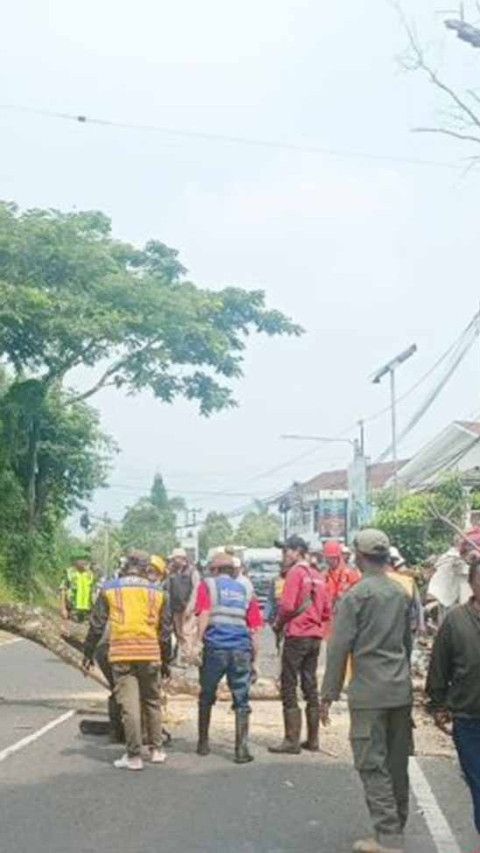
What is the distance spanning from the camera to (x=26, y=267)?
29422 millimetres

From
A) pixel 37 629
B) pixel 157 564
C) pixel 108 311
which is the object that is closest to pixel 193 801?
pixel 157 564

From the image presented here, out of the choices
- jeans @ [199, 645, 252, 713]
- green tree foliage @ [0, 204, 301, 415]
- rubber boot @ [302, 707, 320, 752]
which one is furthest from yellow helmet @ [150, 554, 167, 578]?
green tree foliage @ [0, 204, 301, 415]

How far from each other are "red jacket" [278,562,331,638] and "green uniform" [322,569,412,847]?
11.6ft

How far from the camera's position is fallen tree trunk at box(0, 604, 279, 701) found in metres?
13.5

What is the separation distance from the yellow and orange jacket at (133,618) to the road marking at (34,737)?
1247 millimetres

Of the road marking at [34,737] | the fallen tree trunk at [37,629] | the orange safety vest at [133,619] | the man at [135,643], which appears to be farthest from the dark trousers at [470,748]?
the fallen tree trunk at [37,629]

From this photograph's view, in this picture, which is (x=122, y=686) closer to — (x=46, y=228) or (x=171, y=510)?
(x=46, y=228)

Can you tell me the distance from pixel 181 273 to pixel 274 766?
23.7 m

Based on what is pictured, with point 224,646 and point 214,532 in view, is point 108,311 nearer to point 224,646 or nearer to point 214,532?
point 224,646

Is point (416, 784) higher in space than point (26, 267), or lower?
lower

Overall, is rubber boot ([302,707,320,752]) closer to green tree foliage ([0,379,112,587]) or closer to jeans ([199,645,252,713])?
jeans ([199,645,252,713])

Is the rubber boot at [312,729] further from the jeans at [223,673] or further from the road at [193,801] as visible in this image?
the jeans at [223,673]

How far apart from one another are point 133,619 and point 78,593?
10.7 m

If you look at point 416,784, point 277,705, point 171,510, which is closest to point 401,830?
point 416,784
